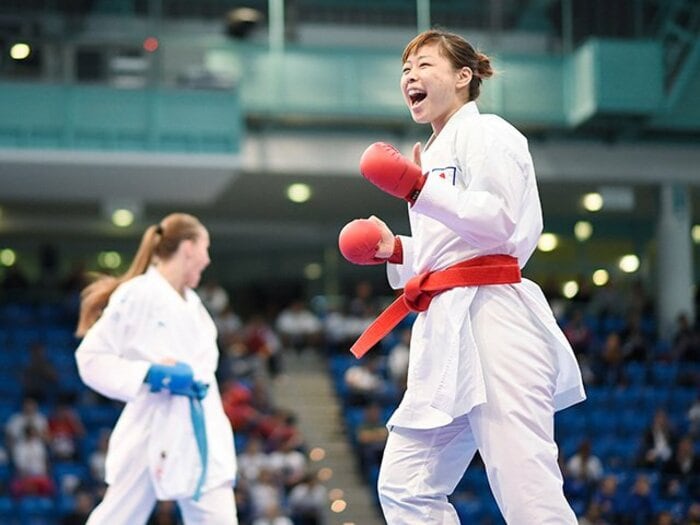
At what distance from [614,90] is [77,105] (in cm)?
753

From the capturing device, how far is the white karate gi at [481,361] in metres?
3.80

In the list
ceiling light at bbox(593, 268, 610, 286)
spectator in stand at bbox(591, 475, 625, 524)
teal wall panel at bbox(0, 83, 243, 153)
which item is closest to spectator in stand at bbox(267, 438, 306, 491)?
spectator in stand at bbox(591, 475, 625, 524)

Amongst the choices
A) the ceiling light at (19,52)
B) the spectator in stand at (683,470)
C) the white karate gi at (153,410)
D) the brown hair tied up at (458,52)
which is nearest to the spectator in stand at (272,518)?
the spectator in stand at (683,470)

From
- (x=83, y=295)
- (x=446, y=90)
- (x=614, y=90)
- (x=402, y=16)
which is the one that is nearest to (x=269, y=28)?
(x=402, y=16)

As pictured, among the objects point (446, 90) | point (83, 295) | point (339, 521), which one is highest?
point (446, 90)

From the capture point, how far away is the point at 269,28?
18016mm

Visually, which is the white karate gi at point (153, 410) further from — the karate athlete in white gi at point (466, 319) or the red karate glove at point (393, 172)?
the red karate glove at point (393, 172)

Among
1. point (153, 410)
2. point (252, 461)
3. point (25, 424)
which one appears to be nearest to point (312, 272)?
point (25, 424)

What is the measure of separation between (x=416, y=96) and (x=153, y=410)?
2474mm

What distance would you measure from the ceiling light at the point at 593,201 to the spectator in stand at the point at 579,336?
261 cm

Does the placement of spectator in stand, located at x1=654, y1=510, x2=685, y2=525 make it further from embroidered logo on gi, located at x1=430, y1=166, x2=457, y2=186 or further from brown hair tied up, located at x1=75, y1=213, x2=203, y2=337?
embroidered logo on gi, located at x1=430, y1=166, x2=457, y2=186

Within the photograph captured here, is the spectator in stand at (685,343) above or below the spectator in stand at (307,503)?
below

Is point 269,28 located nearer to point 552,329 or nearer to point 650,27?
point 650,27

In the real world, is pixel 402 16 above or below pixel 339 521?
above
